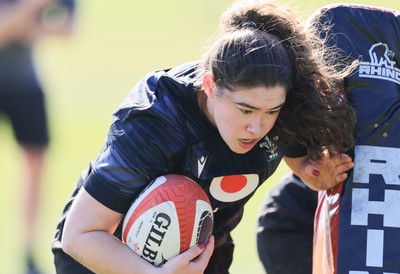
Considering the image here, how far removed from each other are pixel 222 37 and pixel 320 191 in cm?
91

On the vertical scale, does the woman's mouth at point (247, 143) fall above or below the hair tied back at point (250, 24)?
below

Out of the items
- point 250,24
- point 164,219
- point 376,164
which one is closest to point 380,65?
point 376,164

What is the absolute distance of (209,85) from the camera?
3447mm

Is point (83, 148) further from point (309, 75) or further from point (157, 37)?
point (309, 75)

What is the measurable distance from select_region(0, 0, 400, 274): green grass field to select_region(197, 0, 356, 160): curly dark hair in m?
2.50

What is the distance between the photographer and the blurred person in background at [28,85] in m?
7.24

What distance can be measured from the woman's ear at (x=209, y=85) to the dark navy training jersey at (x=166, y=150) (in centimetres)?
11

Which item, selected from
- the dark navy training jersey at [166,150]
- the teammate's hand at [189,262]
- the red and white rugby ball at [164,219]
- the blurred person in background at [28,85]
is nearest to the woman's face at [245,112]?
the dark navy training jersey at [166,150]

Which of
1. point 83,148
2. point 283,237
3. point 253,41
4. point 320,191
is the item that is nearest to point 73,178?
point 83,148

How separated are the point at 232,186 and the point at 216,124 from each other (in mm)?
276

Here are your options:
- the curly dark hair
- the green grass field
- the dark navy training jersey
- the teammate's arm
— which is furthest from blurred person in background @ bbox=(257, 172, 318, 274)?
the green grass field

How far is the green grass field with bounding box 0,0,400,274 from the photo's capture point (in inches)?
275

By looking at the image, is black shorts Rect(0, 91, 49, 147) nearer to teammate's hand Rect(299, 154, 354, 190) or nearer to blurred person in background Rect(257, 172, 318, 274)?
blurred person in background Rect(257, 172, 318, 274)

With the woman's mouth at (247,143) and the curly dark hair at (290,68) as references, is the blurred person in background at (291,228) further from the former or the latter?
the woman's mouth at (247,143)
